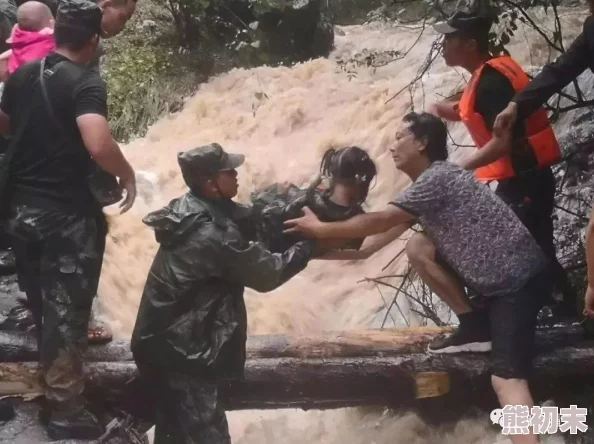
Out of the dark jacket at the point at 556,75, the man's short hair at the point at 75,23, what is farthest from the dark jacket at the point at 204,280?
the dark jacket at the point at 556,75

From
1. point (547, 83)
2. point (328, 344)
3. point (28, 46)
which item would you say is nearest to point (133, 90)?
point (28, 46)

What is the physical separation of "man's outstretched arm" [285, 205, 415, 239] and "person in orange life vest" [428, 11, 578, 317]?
0.26 meters

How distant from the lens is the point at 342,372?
2.09 metres

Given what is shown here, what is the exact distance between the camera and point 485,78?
81.0 inches

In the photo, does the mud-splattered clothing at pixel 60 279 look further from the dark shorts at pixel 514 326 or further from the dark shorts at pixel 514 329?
the dark shorts at pixel 514 329

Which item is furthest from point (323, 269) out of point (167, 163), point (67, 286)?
point (67, 286)

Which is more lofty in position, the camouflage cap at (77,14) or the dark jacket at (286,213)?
the camouflage cap at (77,14)

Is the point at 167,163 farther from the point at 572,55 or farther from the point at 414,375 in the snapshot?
the point at 572,55

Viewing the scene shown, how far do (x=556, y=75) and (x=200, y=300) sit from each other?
3.78 ft

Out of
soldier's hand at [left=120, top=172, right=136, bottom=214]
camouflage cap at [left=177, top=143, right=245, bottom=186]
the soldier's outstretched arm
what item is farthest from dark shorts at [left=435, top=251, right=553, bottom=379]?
soldier's hand at [left=120, top=172, right=136, bottom=214]

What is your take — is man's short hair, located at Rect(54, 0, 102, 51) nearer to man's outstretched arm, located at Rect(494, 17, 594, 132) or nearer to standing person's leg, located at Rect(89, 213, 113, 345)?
standing person's leg, located at Rect(89, 213, 113, 345)

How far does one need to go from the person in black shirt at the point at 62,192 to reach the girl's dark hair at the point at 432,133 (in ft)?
2.68

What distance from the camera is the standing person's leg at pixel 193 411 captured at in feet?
6.53

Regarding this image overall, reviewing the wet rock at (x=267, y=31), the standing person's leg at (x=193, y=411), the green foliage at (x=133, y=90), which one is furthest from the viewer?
the wet rock at (x=267, y=31)
